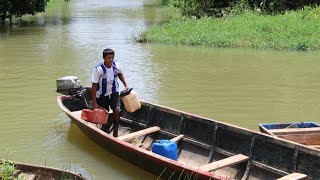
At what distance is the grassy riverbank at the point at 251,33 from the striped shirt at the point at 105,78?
12.0 metres

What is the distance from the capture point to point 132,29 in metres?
27.9

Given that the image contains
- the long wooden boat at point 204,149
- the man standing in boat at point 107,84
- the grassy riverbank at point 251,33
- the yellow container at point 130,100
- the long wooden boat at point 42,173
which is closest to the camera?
the long wooden boat at point 42,173

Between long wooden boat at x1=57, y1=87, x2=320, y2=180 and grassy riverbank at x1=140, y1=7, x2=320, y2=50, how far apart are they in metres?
11.3

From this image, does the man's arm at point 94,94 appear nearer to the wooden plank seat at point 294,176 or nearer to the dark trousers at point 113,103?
the dark trousers at point 113,103

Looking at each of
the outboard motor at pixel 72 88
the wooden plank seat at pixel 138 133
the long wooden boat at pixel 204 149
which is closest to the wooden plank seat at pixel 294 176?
the long wooden boat at pixel 204 149

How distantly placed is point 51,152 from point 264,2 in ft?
74.9

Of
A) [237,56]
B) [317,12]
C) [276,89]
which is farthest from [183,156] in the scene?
[317,12]

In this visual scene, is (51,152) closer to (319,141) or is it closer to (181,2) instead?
(319,141)

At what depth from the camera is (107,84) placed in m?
8.04

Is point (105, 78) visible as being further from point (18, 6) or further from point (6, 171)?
point (18, 6)

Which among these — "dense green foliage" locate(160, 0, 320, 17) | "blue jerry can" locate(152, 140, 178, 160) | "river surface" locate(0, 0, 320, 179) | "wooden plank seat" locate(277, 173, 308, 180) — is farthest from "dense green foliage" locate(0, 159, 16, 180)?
"dense green foliage" locate(160, 0, 320, 17)

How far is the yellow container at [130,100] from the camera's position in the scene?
841cm

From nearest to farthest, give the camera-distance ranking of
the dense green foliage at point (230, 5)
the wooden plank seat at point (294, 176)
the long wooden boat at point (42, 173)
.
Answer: the long wooden boat at point (42, 173) → the wooden plank seat at point (294, 176) → the dense green foliage at point (230, 5)

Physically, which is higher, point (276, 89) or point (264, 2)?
point (264, 2)
